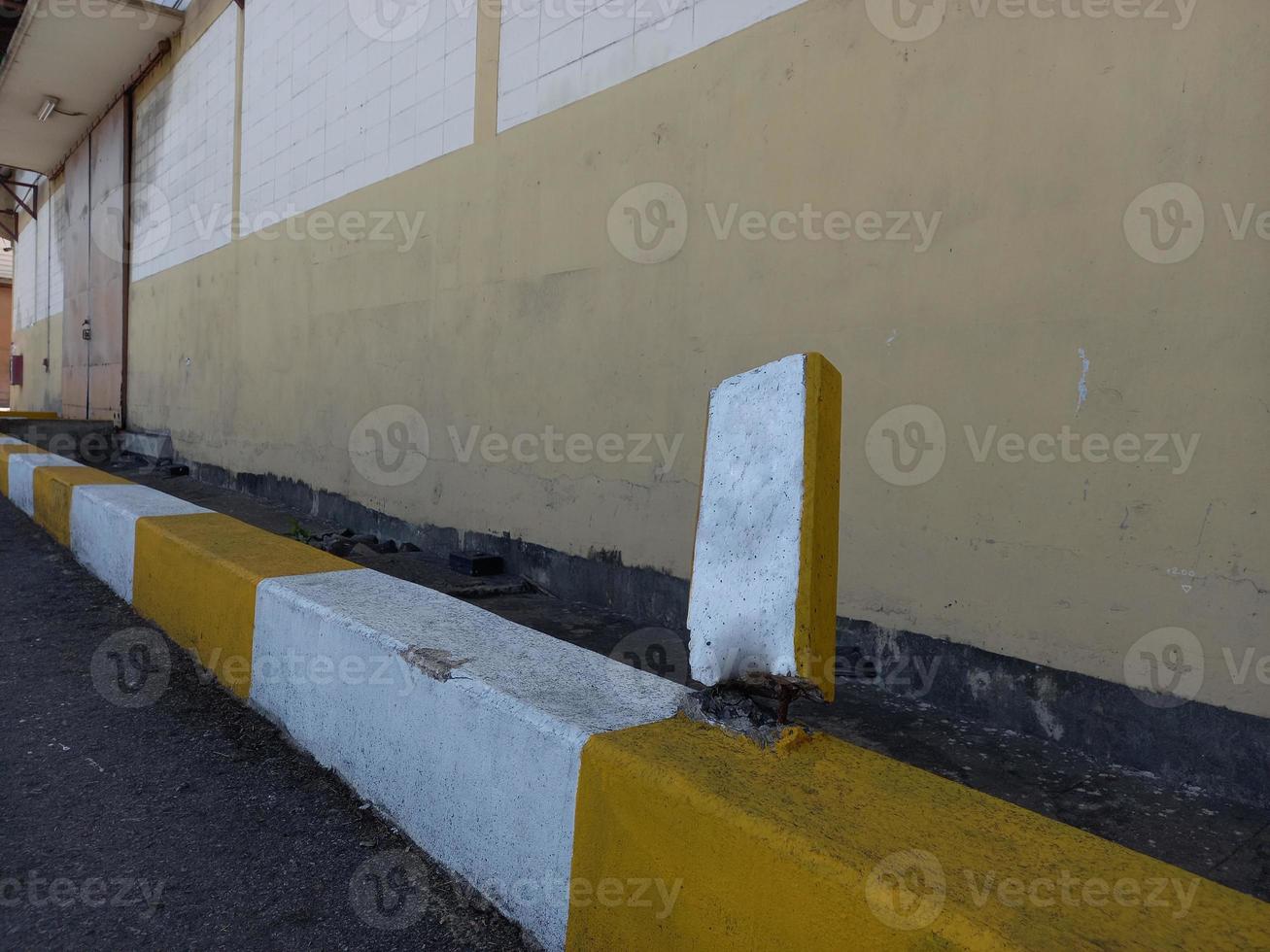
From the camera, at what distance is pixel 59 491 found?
529cm

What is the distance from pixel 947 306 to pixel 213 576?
2.72 meters

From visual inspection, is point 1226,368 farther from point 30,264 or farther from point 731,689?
point 30,264

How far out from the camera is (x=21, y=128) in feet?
47.5

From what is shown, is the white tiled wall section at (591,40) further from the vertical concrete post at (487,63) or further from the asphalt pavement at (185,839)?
the asphalt pavement at (185,839)

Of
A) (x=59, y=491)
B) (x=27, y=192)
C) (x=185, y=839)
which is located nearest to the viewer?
(x=185, y=839)

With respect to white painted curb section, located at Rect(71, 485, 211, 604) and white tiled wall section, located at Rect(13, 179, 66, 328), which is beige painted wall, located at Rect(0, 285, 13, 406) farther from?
white painted curb section, located at Rect(71, 485, 211, 604)

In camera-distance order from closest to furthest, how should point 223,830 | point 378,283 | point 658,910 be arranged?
point 658,910 < point 223,830 < point 378,283

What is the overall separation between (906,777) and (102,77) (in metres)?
15.1

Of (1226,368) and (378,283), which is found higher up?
(378,283)

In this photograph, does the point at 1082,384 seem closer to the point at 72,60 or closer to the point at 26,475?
the point at 26,475

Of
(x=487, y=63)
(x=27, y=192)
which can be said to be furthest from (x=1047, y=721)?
(x=27, y=192)

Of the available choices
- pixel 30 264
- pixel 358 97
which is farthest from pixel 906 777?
pixel 30 264

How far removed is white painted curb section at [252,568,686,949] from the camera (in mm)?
1591

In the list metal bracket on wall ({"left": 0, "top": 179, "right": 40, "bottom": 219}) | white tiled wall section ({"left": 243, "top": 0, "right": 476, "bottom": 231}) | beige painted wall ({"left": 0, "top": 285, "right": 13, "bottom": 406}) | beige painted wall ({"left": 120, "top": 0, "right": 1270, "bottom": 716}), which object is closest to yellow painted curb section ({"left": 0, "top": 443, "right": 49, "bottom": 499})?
white tiled wall section ({"left": 243, "top": 0, "right": 476, "bottom": 231})
